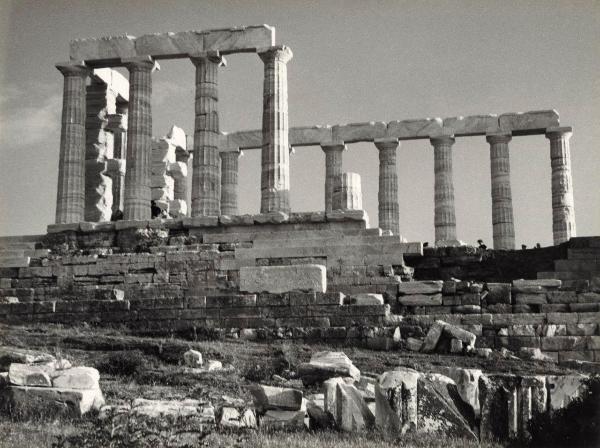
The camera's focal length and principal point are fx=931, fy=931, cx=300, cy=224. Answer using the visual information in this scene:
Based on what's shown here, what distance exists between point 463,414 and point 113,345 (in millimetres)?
8210

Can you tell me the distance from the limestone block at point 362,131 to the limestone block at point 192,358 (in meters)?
26.9

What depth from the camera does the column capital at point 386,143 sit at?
41438 millimetres

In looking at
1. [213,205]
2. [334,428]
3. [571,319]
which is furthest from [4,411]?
[213,205]

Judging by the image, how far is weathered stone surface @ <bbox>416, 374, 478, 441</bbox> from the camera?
10.8 m

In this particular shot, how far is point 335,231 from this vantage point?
27.2 metres

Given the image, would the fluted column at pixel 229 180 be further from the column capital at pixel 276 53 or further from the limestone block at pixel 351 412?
the limestone block at pixel 351 412

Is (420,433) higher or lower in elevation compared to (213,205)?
lower

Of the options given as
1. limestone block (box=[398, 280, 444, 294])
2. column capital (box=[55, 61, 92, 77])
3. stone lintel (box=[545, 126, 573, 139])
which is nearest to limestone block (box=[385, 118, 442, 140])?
stone lintel (box=[545, 126, 573, 139])

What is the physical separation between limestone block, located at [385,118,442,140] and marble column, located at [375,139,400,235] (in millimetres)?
463

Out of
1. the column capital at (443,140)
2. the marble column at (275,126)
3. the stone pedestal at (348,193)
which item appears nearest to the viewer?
the stone pedestal at (348,193)

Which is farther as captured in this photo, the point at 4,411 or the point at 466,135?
the point at 466,135

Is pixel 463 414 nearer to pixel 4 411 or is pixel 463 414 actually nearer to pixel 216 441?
pixel 216 441

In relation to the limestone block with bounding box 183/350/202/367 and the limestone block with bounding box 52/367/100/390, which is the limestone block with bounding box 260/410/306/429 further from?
the limestone block with bounding box 183/350/202/367

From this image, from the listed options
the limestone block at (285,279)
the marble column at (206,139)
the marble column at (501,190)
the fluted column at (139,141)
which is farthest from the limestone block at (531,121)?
the limestone block at (285,279)
